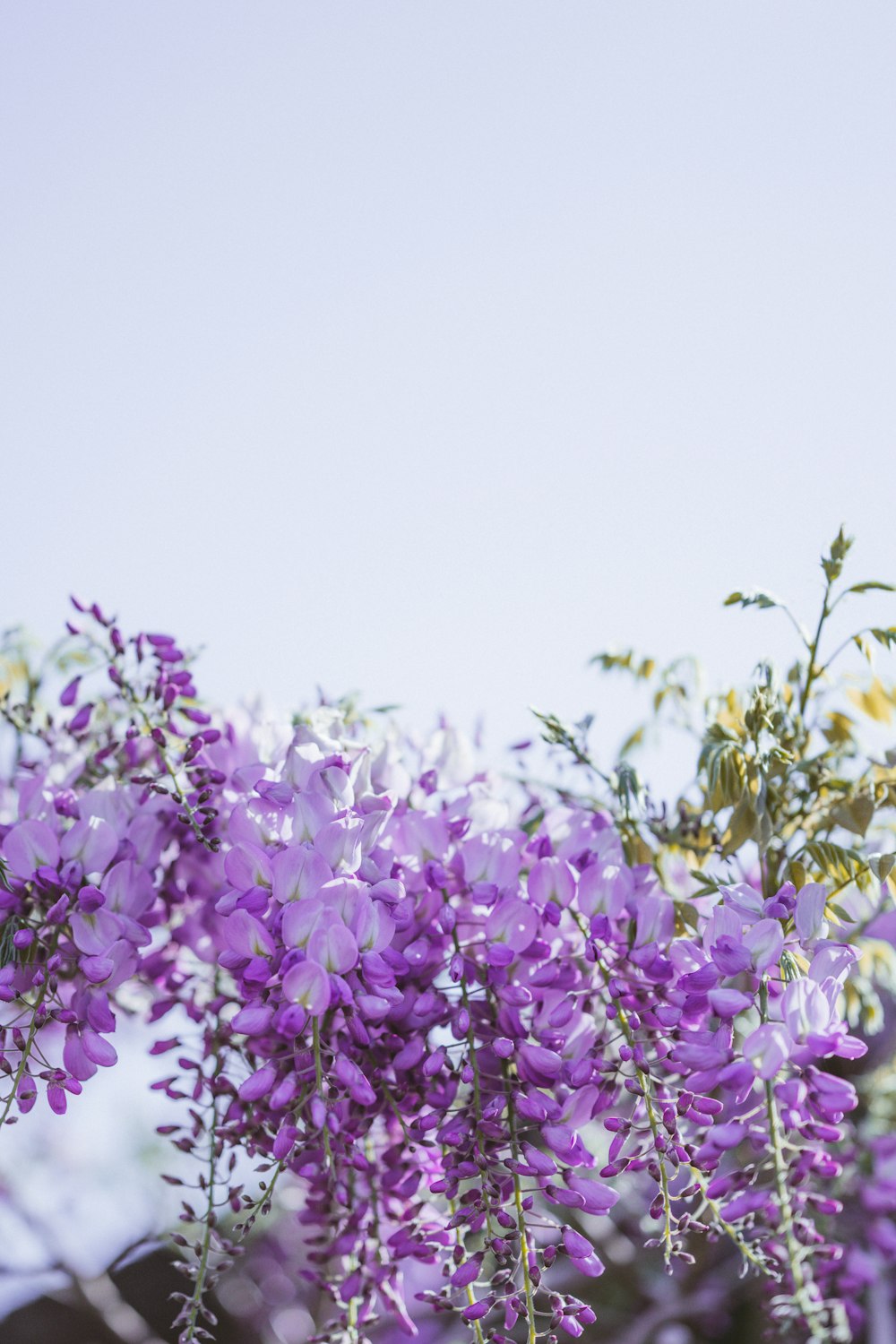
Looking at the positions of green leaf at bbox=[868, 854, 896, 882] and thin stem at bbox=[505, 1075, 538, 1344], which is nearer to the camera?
thin stem at bbox=[505, 1075, 538, 1344]

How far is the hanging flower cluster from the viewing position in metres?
0.85

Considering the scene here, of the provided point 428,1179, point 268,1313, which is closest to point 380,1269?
point 428,1179

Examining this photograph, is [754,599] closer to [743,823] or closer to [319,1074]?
[743,823]

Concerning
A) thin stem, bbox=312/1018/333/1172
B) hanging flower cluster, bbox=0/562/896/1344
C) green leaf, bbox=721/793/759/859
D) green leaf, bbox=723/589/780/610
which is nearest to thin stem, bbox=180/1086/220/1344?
hanging flower cluster, bbox=0/562/896/1344

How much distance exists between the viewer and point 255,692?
1.24 meters

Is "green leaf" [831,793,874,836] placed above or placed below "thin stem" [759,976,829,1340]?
above

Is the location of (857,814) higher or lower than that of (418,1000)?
higher

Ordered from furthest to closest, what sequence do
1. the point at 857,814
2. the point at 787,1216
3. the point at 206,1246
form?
the point at 857,814, the point at 206,1246, the point at 787,1216

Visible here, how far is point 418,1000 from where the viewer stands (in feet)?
3.12

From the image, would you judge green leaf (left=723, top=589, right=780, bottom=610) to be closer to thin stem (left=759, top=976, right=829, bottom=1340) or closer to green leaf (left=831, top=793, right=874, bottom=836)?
green leaf (left=831, top=793, right=874, bottom=836)

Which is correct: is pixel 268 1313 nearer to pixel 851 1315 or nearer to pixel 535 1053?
pixel 851 1315

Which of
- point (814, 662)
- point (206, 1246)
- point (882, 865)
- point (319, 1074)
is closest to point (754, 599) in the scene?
point (814, 662)

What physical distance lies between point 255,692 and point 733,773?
53cm

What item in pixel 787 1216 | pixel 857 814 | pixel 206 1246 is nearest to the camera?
pixel 787 1216
